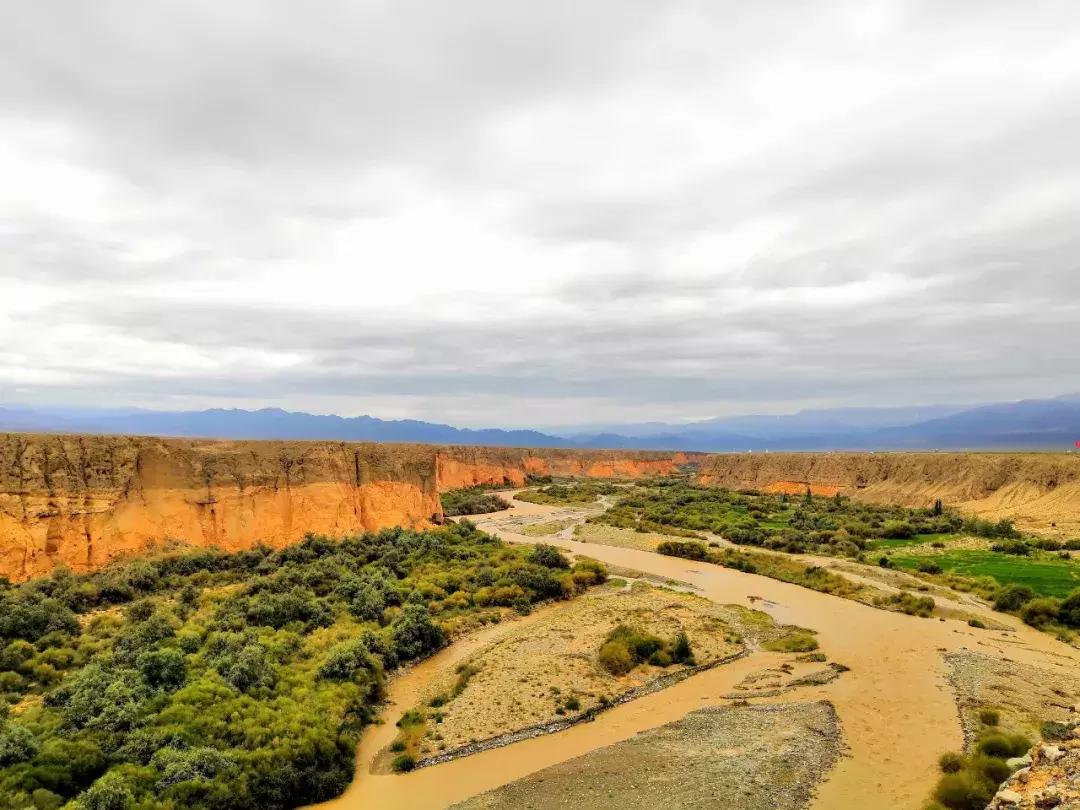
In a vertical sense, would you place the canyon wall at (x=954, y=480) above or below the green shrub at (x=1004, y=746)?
above

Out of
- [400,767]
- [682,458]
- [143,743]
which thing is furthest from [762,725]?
[682,458]

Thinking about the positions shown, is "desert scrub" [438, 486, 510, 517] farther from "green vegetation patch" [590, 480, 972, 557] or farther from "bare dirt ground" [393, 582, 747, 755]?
"bare dirt ground" [393, 582, 747, 755]

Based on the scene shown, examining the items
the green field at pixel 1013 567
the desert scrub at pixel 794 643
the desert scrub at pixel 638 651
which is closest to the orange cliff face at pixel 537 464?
the green field at pixel 1013 567

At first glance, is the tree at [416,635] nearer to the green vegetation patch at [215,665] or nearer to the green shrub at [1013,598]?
the green vegetation patch at [215,665]

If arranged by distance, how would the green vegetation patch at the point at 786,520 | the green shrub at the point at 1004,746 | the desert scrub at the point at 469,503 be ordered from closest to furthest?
the green shrub at the point at 1004,746, the green vegetation patch at the point at 786,520, the desert scrub at the point at 469,503

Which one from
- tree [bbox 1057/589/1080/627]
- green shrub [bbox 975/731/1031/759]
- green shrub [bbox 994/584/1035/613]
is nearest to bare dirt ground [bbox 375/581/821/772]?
green shrub [bbox 975/731/1031/759]

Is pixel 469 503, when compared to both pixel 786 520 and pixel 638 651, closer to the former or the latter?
pixel 786 520
